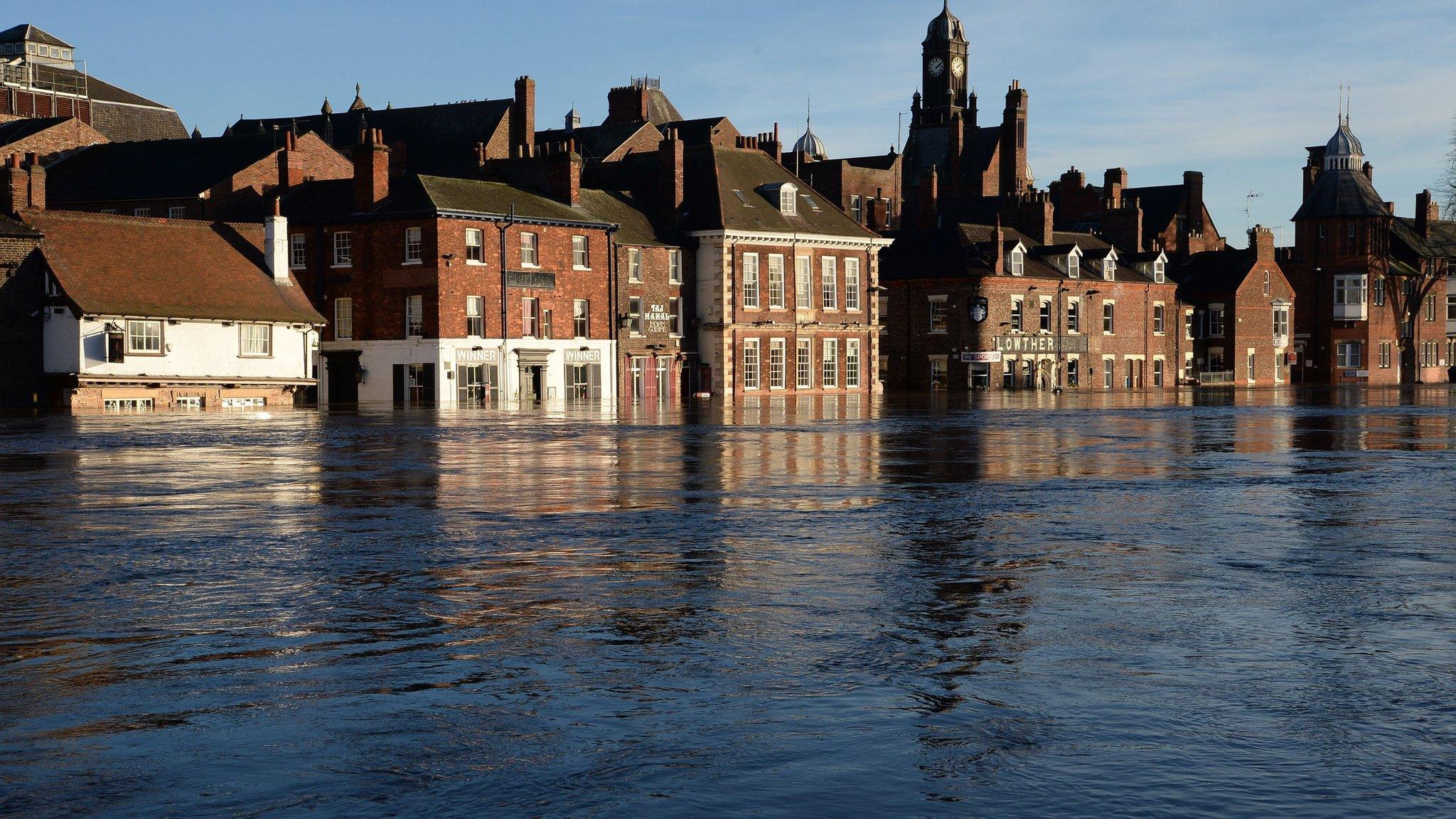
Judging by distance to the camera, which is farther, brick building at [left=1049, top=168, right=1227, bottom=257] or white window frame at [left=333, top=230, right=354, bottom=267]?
brick building at [left=1049, top=168, right=1227, bottom=257]

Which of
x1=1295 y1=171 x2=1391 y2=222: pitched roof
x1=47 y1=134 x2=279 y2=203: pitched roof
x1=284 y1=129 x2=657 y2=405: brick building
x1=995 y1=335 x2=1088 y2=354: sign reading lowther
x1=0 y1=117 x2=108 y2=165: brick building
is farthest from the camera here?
x1=1295 y1=171 x2=1391 y2=222: pitched roof

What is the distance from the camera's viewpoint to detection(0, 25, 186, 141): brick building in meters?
96.5

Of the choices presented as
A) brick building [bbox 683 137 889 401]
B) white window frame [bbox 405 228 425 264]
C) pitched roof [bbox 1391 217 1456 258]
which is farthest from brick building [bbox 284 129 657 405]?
pitched roof [bbox 1391 217 1456 258]

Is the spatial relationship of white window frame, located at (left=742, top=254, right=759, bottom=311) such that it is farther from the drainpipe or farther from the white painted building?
the white painted building

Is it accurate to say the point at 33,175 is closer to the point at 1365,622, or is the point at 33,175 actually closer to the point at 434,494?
the point at 434,494

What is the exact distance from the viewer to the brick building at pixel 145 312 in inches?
2162

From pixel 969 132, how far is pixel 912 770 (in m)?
122

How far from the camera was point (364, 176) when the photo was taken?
6731 cm

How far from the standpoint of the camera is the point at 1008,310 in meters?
89.8

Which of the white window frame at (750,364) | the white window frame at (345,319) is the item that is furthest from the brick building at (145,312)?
the white window frame at (750,364)

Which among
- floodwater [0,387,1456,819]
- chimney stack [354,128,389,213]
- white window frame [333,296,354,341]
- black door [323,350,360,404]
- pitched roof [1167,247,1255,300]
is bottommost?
floodwater [0,387,1456,819]

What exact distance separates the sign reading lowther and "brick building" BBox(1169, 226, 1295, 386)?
13244mm

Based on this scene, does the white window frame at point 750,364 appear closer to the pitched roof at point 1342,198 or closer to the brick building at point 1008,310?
the brick building at point 1008,310

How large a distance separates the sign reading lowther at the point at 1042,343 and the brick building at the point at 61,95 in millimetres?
49936
